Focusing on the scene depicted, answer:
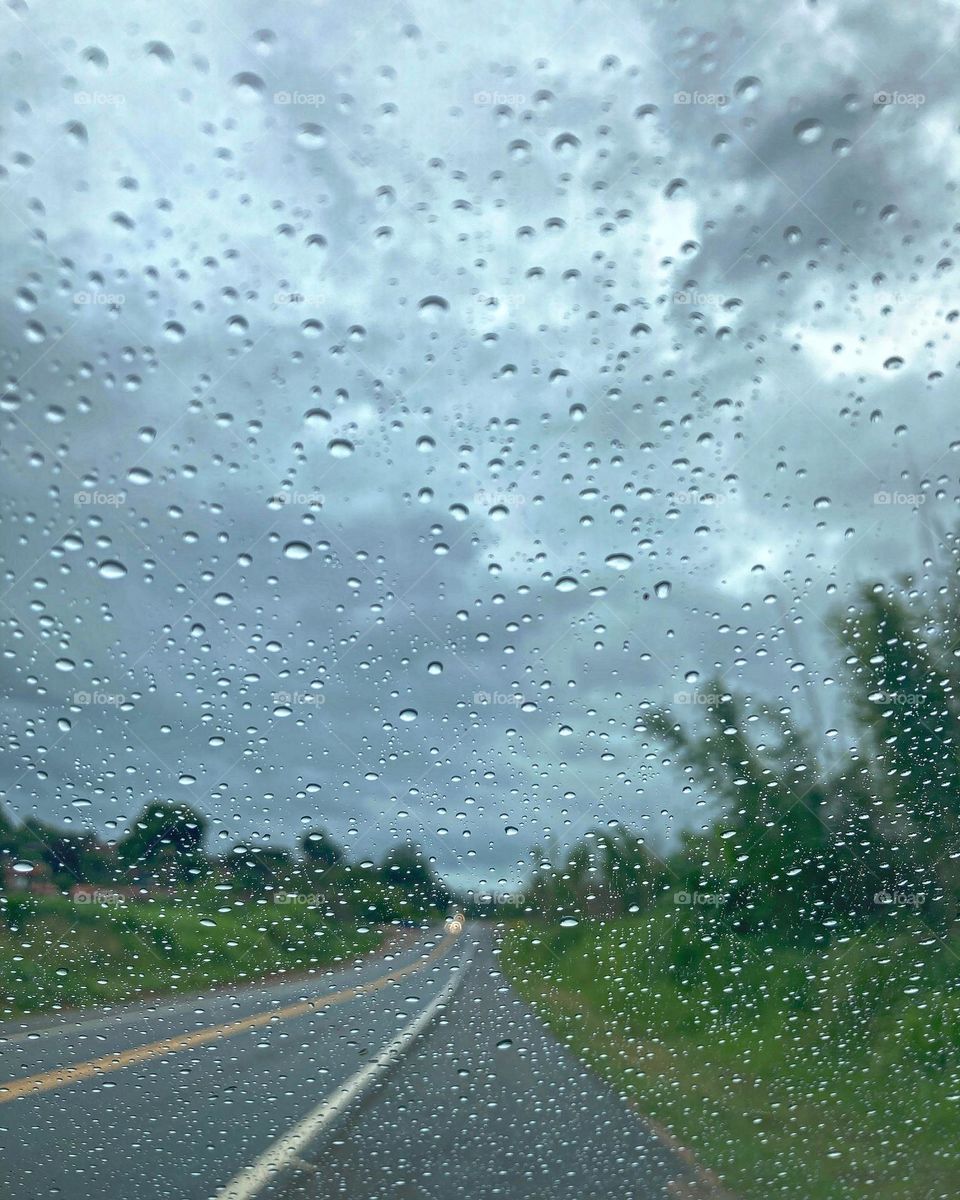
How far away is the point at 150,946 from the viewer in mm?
4332

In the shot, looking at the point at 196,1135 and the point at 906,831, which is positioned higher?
the point at 906,831

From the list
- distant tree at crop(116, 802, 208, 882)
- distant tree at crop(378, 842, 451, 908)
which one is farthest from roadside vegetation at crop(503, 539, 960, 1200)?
distant tree at crop(116, 802, 208, 882)

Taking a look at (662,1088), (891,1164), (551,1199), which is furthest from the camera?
(662,1088)

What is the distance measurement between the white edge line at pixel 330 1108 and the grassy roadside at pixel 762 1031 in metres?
0.35

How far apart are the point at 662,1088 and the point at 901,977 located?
118 cm

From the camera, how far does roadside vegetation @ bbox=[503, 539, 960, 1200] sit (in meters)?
4.53

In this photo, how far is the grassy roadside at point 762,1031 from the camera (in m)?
4.51

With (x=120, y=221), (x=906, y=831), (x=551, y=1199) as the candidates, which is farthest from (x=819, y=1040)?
(x=120, y=221)

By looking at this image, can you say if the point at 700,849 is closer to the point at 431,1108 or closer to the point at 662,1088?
the point at 662,1088

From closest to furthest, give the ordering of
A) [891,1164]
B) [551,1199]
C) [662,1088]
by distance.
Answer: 1. [551,1199]
2. [891,1164]
3. [662,1088]

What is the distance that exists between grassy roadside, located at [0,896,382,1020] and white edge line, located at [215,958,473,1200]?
42 centimetres

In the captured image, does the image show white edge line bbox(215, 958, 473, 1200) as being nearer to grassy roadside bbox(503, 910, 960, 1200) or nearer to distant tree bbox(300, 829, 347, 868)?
grassy roadside bbox(503, 910, 960, 1200)

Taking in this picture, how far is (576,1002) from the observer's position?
15.6 feet

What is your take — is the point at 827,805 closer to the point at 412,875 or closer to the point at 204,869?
the point at 412,875
